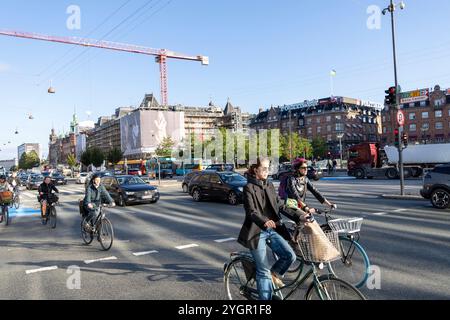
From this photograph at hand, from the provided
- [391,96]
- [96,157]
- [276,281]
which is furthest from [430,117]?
[276,281]

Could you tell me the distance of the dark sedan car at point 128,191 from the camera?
16.2m

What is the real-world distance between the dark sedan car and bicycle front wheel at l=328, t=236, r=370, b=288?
492 inches

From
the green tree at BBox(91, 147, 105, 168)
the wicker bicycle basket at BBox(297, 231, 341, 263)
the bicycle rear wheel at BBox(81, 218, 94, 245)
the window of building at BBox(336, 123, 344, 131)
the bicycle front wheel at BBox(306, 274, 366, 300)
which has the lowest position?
the bicycle rear wheel at BBox(81, 218, 94, 245)

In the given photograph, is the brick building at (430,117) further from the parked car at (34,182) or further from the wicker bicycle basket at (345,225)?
the wicker bicycle basket at (345,225)

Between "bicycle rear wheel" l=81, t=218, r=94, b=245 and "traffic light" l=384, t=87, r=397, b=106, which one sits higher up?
"traffic light" l=384, t=87, r=397, b=106

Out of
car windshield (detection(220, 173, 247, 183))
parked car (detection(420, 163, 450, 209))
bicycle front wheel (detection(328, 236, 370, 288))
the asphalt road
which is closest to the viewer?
bicycle front wheel (detection(328, 236, 370, 288))

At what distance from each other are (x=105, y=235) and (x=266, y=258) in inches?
192

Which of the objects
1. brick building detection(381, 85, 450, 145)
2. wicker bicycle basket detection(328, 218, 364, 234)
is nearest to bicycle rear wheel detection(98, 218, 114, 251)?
wicker bicycle basket detection(328, 218, 364, 234)

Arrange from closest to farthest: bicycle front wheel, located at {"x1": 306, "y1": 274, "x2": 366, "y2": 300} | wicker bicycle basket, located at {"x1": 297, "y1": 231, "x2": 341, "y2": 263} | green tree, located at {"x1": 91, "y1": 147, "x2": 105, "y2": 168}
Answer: bicycle front wheel, located at {"x1": 306, "y1": 274, "x2": 366, "y2": 300} < wicker bicycle basket, located at {"x1": 297, "y1": 231, "x2": 341, "y2": 263} < green tree, located at {"x1": 91, "y1": 147, "x2": 105, "y2": 168}

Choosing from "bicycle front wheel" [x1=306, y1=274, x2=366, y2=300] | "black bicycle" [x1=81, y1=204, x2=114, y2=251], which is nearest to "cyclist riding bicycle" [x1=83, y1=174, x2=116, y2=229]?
"black bicycle" [x1=81, y1=204, x2=114, y2=251]

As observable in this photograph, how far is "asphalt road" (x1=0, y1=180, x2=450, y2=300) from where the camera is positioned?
4961 millimetres

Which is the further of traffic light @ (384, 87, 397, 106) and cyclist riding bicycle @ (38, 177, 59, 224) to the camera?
traffic light @ (384, 87, 397, 106)

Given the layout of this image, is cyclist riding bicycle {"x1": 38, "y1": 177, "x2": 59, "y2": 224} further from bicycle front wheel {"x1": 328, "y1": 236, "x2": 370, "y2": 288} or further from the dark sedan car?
bicycle front wheel {"x1": 328, "y1": 236, "x2": 370, "y2": 288}
